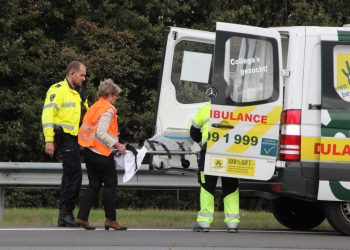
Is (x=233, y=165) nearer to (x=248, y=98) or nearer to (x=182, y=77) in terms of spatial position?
(x=248, y=98)

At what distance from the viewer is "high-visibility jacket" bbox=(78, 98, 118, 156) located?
9.63 m

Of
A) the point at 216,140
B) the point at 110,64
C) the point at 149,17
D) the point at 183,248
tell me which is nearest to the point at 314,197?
the point at 216,140

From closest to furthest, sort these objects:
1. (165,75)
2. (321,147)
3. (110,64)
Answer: (321,147) < (165,75) < (110,64)

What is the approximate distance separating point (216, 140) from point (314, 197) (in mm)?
1161

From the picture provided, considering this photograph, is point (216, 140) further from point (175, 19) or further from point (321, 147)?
point (175, 19)

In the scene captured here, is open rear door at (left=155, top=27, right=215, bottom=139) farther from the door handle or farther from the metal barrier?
the door handle

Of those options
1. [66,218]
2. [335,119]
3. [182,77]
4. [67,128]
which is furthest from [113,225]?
[335,119]

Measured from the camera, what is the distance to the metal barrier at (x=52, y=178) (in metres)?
11.0

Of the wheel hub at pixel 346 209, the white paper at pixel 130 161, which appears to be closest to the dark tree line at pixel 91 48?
the white paper at pixel 130 161

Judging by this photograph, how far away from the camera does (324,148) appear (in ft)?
30.1

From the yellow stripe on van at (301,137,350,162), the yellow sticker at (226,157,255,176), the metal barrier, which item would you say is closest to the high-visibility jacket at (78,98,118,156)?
the yellow sticker at (226,157,255,176)

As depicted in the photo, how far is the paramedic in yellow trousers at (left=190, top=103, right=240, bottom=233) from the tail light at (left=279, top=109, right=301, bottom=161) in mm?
764

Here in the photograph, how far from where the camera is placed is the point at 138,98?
1983 cm

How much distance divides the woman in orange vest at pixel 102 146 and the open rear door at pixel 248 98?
114cm
